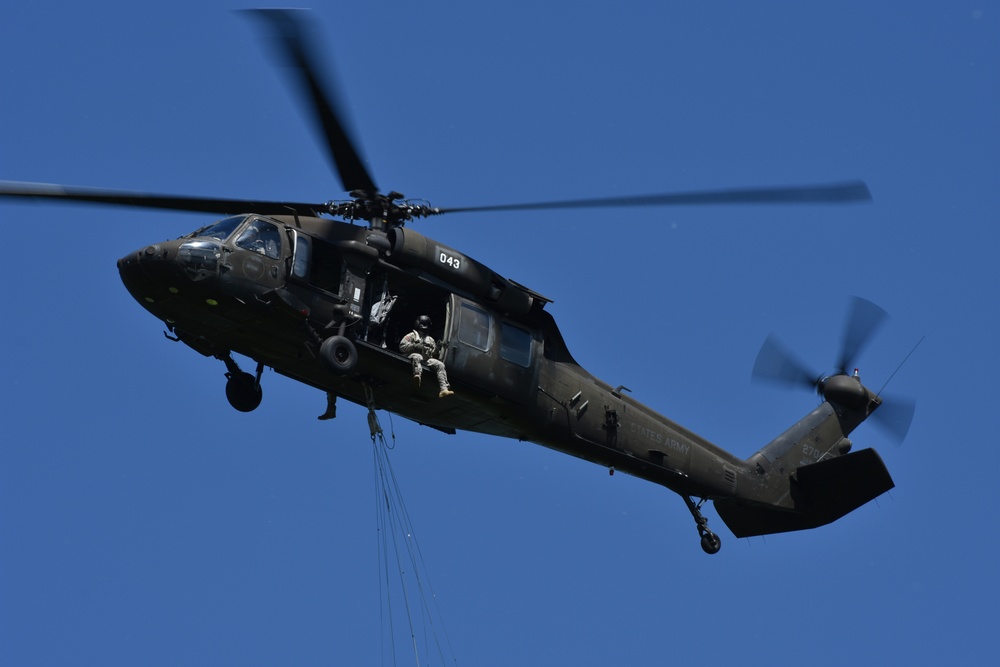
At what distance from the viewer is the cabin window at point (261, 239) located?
769 inches

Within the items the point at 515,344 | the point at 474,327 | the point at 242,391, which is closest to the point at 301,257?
the point at 242,391

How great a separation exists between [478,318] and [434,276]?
1.00 m

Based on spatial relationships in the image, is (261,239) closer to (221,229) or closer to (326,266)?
(221,229)

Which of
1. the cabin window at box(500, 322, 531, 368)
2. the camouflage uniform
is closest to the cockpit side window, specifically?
the camouflage uniform

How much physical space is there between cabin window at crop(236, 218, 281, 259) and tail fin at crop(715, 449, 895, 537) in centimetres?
1094

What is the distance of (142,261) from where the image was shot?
1912cm

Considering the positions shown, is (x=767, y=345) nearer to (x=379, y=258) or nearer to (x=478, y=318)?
(x=478, y=318)

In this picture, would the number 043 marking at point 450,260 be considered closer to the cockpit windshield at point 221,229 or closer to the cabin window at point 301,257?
the cabin window at point 301,257

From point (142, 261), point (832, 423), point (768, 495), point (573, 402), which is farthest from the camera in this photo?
point (832, 423)

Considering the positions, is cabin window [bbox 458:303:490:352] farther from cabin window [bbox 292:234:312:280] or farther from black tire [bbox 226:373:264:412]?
black tire [bbox 226:373:264:412]

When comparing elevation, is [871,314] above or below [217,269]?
above

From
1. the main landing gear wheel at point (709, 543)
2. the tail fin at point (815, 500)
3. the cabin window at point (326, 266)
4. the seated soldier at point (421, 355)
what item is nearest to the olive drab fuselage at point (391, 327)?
the cabin window at point (326, 266)

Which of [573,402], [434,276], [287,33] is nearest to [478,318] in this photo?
[434,276]

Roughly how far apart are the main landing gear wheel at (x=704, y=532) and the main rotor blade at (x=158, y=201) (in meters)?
9.58
